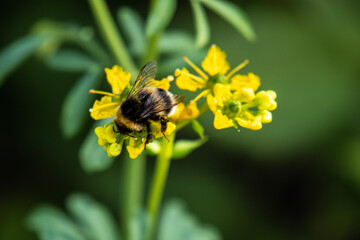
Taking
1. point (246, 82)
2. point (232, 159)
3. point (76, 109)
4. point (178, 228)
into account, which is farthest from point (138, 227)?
point (232, 159)

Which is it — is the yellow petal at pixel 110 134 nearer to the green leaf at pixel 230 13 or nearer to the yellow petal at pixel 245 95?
the yellow petal at pixel 245 95

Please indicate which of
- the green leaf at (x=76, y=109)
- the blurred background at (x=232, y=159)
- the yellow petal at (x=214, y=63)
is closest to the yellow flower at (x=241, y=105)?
the yellow petal at (x=214, y=63)

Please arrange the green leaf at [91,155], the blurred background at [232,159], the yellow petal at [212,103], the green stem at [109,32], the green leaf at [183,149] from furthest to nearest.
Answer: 1. the blurred background at [232,159]
2. the green stem at [109,32]
3. the green leaf at [91,155]
4. the green leaf at [183,149]
5. the yellow petal at [212,103]

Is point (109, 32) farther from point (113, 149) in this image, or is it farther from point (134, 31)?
point (113, 149)

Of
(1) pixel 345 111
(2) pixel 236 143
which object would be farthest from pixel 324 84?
(2) pixel 236 143

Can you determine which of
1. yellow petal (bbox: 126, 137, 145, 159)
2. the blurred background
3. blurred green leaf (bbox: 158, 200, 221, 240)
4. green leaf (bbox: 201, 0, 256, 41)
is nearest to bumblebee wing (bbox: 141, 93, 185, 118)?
yellow petal (bbox: 126, 137, 145, 159)

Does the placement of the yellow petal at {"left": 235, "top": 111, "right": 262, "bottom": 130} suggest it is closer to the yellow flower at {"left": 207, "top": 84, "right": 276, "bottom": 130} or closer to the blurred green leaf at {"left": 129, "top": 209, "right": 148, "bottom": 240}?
the yellow flower at {"left": 207, "top": 84, "right": 276, "bottom": 130}

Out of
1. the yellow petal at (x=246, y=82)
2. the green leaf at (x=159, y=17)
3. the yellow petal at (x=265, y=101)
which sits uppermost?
the green leaf at (x=159, y=17)

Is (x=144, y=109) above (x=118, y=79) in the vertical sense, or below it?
below
